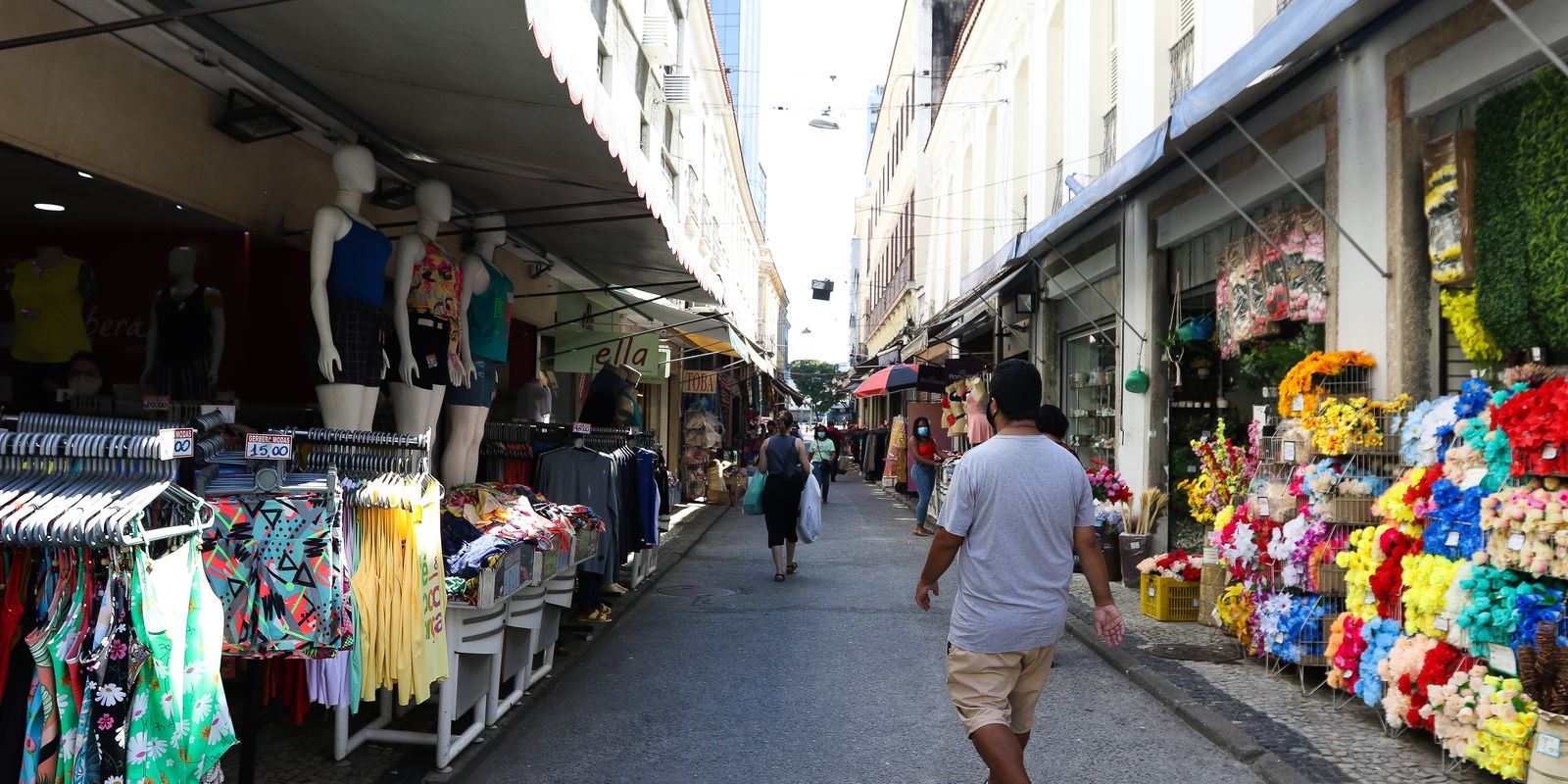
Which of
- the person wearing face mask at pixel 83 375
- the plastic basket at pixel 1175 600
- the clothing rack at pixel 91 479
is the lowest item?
the plastic basket at pixel 1175 600

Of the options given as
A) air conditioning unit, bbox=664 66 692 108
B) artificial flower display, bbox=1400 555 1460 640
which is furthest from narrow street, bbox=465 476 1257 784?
air conditioning unit, bbox=664 66 692 108

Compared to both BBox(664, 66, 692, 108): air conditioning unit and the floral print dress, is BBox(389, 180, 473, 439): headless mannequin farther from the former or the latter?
BBox(664, 66, 692, 108): air conditioning unit

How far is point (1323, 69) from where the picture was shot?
22.9ft

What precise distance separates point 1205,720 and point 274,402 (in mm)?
5466

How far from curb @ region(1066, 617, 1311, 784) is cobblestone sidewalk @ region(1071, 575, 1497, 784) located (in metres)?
0.05

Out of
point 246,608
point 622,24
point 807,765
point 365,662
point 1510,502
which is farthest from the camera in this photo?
point 622,24

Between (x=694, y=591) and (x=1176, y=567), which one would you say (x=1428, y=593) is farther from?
(x=694, y=591)

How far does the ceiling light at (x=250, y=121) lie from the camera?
526cm

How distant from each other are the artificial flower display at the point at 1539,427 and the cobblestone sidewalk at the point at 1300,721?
1338 millimetres

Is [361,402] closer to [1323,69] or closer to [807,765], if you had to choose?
[807,765]

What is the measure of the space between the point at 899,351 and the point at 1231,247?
54.3ft

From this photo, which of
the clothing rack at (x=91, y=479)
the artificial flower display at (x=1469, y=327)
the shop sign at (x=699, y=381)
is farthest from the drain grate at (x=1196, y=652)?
the shop sign at (x=699, y=381)

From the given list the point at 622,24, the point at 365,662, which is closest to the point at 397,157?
the point at 365,662

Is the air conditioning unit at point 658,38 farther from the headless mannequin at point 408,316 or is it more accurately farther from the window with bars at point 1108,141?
the headless mannequin at point 408,316
